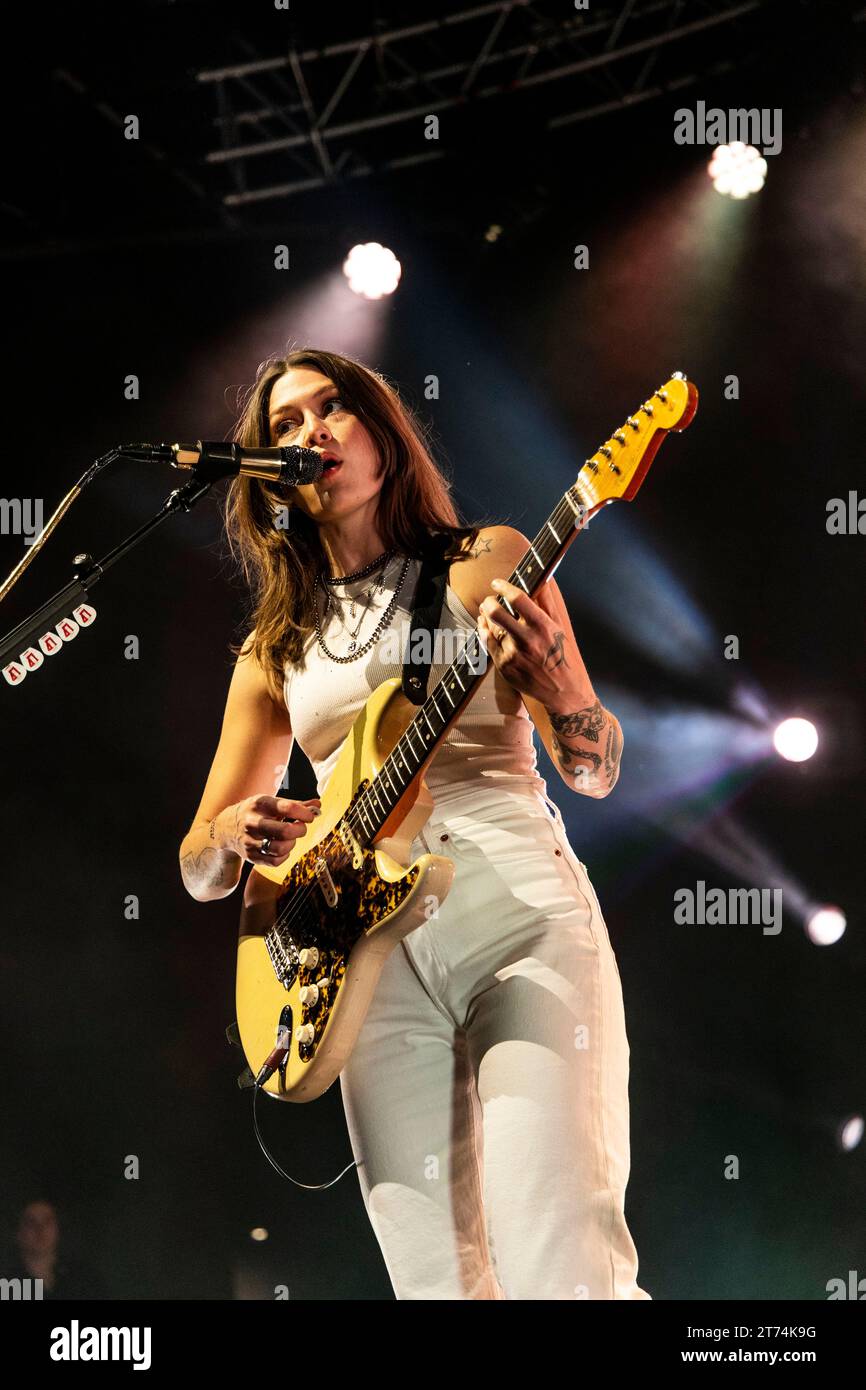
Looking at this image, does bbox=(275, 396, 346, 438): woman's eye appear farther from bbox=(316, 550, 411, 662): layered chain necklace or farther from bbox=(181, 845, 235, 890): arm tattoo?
bbox=(181, 845, 235, 890): arm tattoo

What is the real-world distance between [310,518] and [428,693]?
0.63 m

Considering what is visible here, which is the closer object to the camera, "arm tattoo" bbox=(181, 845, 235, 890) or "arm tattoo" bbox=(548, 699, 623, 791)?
"arm tattoo" bbox=(548, 699, 623, 791)

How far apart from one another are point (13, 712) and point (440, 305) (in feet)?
6.13

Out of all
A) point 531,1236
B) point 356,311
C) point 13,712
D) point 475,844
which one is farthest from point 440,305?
point 531,1236

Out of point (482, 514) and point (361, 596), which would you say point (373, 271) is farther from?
point (361, 596)

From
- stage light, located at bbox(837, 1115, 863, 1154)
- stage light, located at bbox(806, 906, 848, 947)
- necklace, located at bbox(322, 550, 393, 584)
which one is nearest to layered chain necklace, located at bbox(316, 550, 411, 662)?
necklace, located at bbox(322, 550, 393, 584)

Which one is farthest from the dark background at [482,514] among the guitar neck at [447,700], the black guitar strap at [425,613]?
the guitar neck at [447,700]

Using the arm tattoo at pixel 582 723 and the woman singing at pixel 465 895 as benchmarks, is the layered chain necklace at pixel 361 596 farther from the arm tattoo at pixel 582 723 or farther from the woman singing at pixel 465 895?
the arm tattoo at pixel 582 723

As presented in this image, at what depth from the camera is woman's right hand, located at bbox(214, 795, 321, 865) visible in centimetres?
231

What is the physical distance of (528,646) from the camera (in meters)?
1.97

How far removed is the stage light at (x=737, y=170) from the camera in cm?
379

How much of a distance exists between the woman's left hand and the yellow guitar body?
0.28m

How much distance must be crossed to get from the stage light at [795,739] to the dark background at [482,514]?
0.20 feet

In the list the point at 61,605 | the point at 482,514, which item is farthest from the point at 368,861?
the point at 482,514
